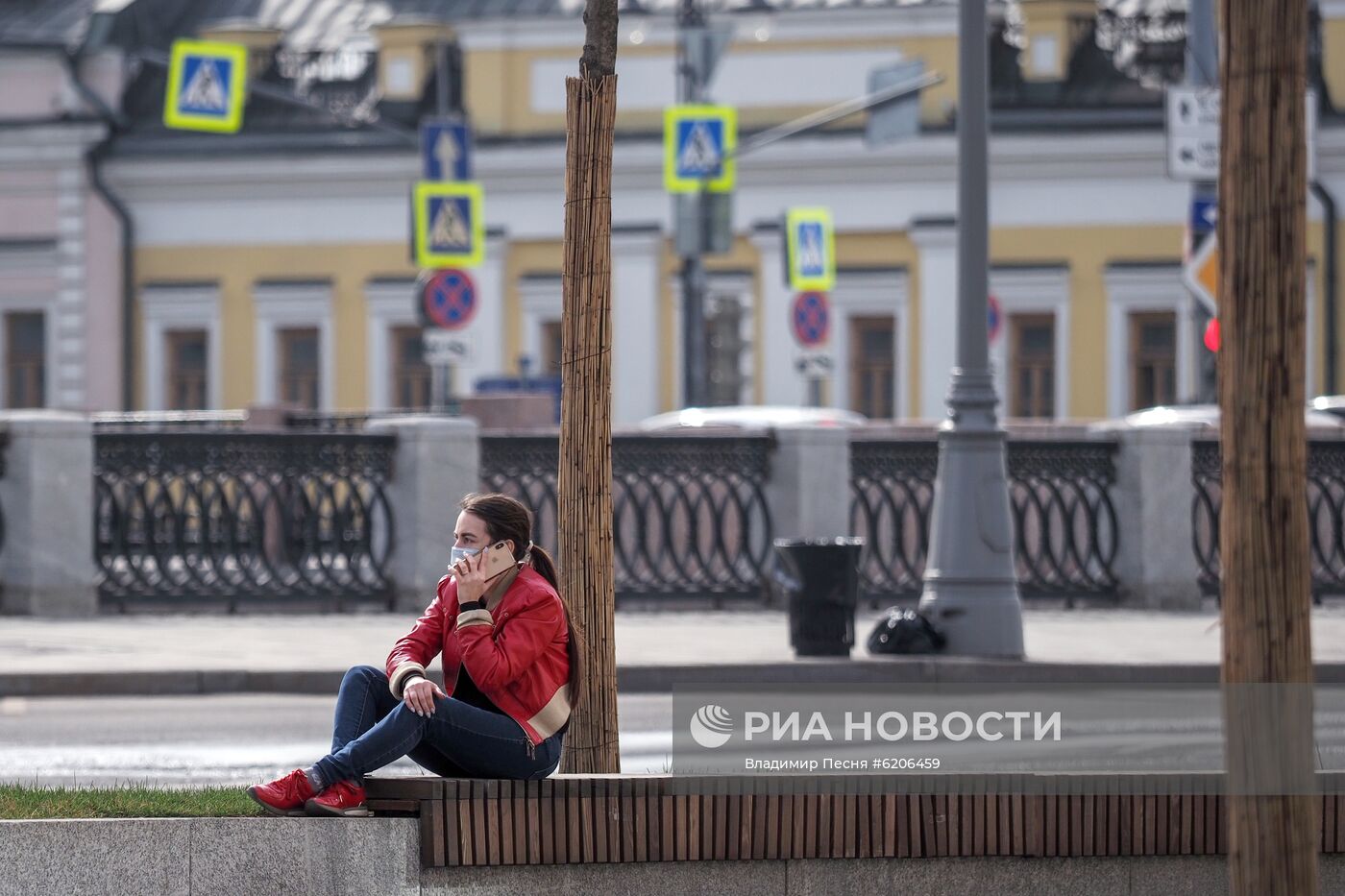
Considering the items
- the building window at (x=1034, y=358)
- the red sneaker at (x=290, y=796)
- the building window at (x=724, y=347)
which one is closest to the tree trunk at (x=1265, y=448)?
the red sneaker at (x=290, y=796)

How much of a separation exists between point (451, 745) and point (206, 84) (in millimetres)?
23719

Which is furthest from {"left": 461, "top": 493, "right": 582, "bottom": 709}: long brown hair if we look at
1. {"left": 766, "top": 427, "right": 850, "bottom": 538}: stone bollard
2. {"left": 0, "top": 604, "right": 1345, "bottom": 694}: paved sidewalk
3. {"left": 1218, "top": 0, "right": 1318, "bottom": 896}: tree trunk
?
{"left": 766, "top": 427, "right": 850, "bottom": 538}: stone bollard

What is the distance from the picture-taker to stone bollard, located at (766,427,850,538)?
19.9 metres

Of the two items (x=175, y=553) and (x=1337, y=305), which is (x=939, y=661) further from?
(x=1337, y=305)

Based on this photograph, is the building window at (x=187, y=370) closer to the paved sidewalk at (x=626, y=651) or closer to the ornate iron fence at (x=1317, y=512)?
the paved sidewalk at (x=626, y=651)

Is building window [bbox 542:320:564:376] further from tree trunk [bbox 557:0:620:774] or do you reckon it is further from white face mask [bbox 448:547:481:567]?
white face mask [bbox 448:547:481:567]

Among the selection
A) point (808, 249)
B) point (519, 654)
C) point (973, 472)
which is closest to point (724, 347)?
point (808, 249)

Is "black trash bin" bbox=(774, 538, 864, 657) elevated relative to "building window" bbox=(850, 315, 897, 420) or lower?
lower

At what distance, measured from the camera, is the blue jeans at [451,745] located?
6312 millimetres

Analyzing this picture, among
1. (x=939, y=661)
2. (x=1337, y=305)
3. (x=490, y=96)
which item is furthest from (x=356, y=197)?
(x=939, y=661)

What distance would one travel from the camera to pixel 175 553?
62.3ft

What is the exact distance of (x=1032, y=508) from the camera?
1994 cm

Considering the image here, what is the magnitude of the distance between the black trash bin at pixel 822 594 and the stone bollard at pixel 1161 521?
17.5ft

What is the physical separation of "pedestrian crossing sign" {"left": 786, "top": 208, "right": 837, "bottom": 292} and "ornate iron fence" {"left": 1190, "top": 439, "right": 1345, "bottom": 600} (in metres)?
11.7
